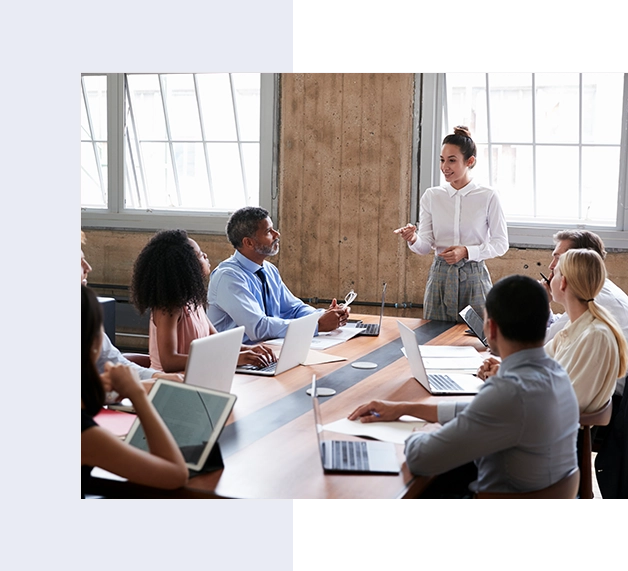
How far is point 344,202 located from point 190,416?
1861mm

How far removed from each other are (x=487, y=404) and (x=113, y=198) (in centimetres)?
145

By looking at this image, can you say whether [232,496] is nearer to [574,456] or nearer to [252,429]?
[252,429]

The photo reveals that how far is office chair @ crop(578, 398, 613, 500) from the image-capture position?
264 cm

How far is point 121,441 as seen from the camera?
2018mm

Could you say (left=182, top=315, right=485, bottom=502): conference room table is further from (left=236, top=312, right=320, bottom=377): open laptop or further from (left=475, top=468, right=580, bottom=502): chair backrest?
(left=475, top=468, right=580, bottom=502): chair backrest

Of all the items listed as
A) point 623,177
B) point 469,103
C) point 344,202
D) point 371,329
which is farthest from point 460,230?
point 469,103

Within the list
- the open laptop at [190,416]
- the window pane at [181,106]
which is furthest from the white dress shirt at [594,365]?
the window pane at [181,106]

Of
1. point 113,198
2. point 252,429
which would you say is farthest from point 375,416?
point 113,198

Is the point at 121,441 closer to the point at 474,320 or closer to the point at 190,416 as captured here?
the point at 190,416

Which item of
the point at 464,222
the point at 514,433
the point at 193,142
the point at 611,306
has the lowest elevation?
the point at 514,433

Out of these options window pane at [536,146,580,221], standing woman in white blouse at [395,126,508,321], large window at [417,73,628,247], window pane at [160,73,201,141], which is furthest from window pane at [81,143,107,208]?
window pane at [536,146,580,221]

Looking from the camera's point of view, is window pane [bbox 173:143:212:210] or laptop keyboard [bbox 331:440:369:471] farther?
window pane [bbox 173:143:212:210]
